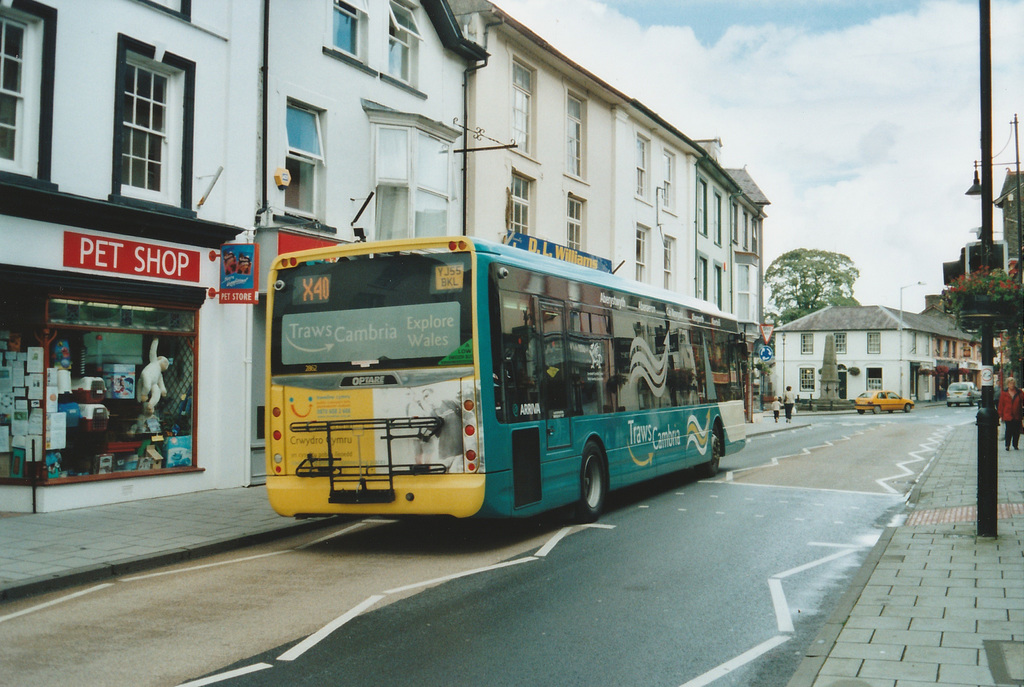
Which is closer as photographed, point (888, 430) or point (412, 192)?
point (412, 192)

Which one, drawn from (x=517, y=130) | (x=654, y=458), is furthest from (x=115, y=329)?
(x=517, y=130)

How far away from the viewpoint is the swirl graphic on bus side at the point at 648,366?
1246cm

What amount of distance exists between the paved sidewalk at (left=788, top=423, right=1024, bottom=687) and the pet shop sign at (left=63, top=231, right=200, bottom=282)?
993cm

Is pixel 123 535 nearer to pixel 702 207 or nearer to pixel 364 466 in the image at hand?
pixel 364 466

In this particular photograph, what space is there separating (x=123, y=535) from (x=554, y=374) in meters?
5.11

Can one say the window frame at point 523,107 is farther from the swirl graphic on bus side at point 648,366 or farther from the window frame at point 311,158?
the swirl graphic on bus side at point 648,366

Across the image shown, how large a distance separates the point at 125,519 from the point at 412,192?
8.38 meters

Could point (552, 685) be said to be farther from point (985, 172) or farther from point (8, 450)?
point (8, 450)

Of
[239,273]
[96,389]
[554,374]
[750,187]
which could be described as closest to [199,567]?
[554,374]

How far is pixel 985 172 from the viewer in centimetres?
910

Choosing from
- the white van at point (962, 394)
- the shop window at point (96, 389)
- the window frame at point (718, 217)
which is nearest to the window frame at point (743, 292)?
the window frame at point (718, 217)

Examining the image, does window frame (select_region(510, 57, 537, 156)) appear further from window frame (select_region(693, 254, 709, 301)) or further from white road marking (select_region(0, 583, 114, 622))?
white road marking (select_region(0, 583, 114, 622))

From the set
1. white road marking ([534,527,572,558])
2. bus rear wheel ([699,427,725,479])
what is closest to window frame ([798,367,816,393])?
bus rear wheel ([699,427,725,479])

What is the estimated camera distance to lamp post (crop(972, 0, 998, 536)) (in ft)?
28.9
